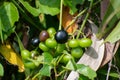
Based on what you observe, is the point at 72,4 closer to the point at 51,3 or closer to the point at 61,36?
the point at 51,3

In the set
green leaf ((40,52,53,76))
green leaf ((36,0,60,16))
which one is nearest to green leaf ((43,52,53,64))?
green leaf ((40,52,53,76))

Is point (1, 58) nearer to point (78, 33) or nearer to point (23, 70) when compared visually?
point (23, 70)

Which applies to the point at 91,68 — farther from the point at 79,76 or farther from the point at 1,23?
the point at 1,23

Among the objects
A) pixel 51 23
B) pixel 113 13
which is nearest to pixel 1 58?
pixel 51 23

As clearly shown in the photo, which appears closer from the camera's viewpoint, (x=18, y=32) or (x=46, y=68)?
(x=46, y=68)

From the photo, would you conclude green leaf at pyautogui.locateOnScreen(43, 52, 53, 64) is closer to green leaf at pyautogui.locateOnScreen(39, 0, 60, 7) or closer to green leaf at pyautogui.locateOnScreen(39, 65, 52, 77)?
green leaf at pyautogui.locateOnScreen(39, 65, 52, 77)

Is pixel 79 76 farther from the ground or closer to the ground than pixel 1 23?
closer to the ground
